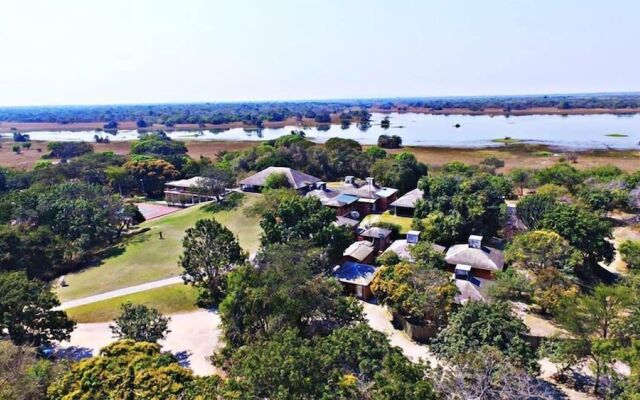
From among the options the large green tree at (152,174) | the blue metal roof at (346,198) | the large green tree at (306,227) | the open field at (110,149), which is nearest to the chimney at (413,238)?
the large green tree at (306,227)

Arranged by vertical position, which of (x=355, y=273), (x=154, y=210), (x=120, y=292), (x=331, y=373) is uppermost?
(x=331, y=373)

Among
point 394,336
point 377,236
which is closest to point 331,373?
point 394,336

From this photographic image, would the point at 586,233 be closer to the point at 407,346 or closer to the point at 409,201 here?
the point at 407,346

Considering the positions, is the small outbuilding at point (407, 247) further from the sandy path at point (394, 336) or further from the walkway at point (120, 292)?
the walkway at point (120, 292)

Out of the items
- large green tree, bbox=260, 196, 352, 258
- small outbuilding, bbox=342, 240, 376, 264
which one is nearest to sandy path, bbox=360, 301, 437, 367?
small outbuilding, bbox=342, 240, 376, 264

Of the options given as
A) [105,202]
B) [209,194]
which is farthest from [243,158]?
[105,202]

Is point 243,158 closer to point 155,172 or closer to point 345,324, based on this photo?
point 155,172
